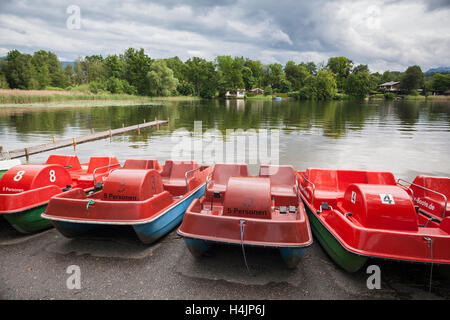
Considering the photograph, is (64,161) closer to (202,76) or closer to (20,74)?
(20,74)

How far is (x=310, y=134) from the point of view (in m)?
20.7

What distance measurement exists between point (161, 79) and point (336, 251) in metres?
87.3

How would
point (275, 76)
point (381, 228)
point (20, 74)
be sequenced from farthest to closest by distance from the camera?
1. point (275, 76)
2. point (20, 74)
3. point (381, 228)

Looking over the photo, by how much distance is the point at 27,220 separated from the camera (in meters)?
4.74

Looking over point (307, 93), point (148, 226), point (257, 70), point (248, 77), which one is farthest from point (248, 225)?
point (257, 70)

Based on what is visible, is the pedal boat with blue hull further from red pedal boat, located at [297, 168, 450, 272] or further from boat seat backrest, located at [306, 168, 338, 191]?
boat seat backrest, located at [306, 168, 338, 191]

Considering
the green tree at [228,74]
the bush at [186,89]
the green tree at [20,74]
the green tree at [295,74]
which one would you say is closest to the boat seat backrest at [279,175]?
the green tree at [20,74]

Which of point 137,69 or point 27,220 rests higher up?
point 137,69

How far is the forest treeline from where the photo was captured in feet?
268

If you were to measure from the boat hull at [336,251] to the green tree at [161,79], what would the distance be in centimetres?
8576

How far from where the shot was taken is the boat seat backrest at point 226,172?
6266mm
